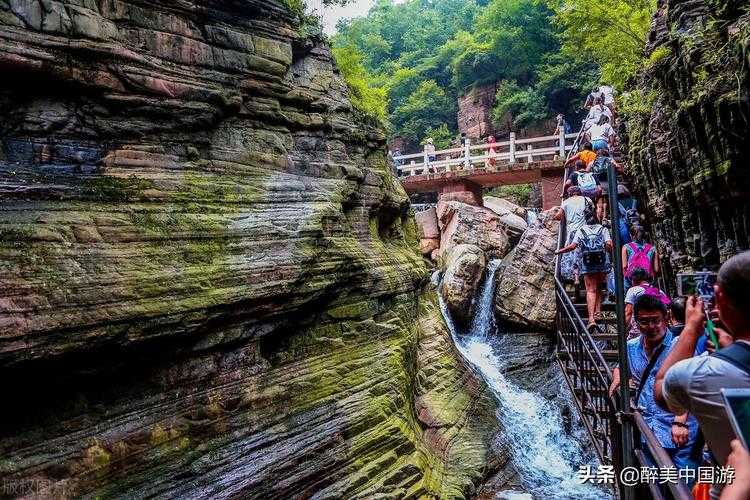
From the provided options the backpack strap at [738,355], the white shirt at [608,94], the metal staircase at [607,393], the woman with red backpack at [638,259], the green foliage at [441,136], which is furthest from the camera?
the green foliage at [441,136]

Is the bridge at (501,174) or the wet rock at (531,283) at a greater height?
the bridge at (501,174)

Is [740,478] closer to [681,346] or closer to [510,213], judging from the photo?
[681,346]

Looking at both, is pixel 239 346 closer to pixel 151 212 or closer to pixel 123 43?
pixel 151 212

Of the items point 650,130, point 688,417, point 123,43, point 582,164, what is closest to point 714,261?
point 650,130

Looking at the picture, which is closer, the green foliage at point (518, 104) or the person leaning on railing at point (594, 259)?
the person leaning on railing at point (594, 259)

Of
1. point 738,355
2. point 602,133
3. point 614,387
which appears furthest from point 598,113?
point 738,355

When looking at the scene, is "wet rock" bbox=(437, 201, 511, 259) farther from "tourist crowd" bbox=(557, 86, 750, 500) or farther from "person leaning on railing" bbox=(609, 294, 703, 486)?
"person leaning on railing" bbox=(609, 294, 703, 486)

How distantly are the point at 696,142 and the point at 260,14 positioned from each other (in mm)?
6621

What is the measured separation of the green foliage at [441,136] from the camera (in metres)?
31.6

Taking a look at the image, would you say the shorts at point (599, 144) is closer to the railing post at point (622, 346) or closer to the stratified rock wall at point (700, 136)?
the stratified rock wall at point (700, 136)

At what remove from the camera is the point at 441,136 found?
106 feet

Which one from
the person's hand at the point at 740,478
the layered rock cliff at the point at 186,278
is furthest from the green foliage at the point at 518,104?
the person's hand at the point at 740,478

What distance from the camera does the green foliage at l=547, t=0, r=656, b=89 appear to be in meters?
14.6

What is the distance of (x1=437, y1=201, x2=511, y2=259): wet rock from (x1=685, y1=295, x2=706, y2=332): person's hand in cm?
1363
